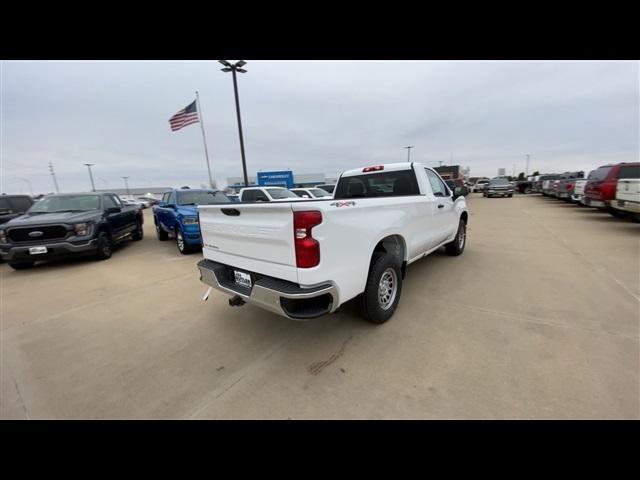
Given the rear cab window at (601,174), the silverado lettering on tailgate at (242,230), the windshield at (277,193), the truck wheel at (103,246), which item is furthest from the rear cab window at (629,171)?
the truck wheel at (103,246)

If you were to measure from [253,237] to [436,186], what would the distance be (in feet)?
11.4

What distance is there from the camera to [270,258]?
234 centimetres

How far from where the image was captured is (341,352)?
2568 millimetres

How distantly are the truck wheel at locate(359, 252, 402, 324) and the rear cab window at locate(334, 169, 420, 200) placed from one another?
144 centimetres

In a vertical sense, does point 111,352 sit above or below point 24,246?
below

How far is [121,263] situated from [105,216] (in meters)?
1.46

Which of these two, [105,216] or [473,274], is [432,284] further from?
[105,216]

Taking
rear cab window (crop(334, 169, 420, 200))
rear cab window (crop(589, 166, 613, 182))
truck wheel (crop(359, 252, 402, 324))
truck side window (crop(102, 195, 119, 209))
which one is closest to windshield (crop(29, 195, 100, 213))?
truck side window (crop(102, 195, 119, 209))

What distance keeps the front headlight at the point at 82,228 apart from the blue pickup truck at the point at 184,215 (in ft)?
5.73

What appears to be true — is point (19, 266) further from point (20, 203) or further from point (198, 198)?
point (198, 198)

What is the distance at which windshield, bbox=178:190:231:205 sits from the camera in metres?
7.34

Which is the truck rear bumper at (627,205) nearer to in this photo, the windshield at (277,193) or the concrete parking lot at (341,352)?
the concrete parking lot at (341,352)

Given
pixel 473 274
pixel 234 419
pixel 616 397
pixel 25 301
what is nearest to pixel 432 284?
pixel 473 274
